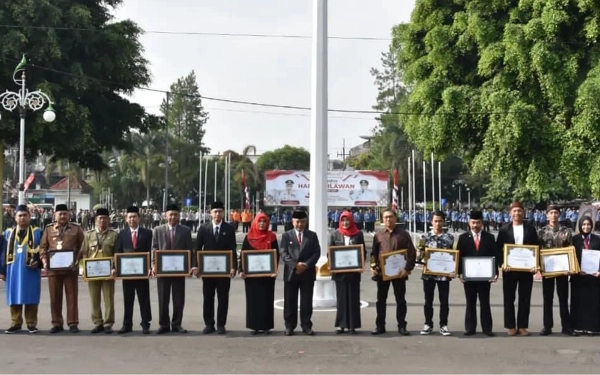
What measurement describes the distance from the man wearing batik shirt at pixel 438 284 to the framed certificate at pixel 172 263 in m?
3.59

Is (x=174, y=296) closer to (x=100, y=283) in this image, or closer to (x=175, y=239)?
(x=175, y=239)

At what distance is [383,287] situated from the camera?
35.5 ft

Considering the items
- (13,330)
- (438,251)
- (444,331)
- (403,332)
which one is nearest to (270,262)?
(403,332)

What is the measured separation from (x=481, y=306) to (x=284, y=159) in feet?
316

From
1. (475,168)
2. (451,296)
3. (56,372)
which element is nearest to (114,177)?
(475,168)

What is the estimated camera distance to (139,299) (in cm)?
1095

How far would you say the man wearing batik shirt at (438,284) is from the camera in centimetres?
1069

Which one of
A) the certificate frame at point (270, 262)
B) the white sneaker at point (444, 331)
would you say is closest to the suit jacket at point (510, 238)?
the white sneaker at point (444, 331)

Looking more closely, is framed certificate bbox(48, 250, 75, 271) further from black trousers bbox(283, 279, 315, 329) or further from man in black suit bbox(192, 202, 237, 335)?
black trousers bbox(283, 279, 315, 329)

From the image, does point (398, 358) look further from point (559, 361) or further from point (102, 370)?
point (102, 370)

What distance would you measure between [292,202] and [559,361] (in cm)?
2771

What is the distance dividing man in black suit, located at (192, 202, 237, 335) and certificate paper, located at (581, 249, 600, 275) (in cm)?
519

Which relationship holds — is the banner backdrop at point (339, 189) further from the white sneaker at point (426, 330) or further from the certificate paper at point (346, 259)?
the white sneaker at point (426, 330)

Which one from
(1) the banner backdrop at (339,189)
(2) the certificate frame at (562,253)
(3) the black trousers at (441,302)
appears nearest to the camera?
(2) the certificate frame at (562,253)
